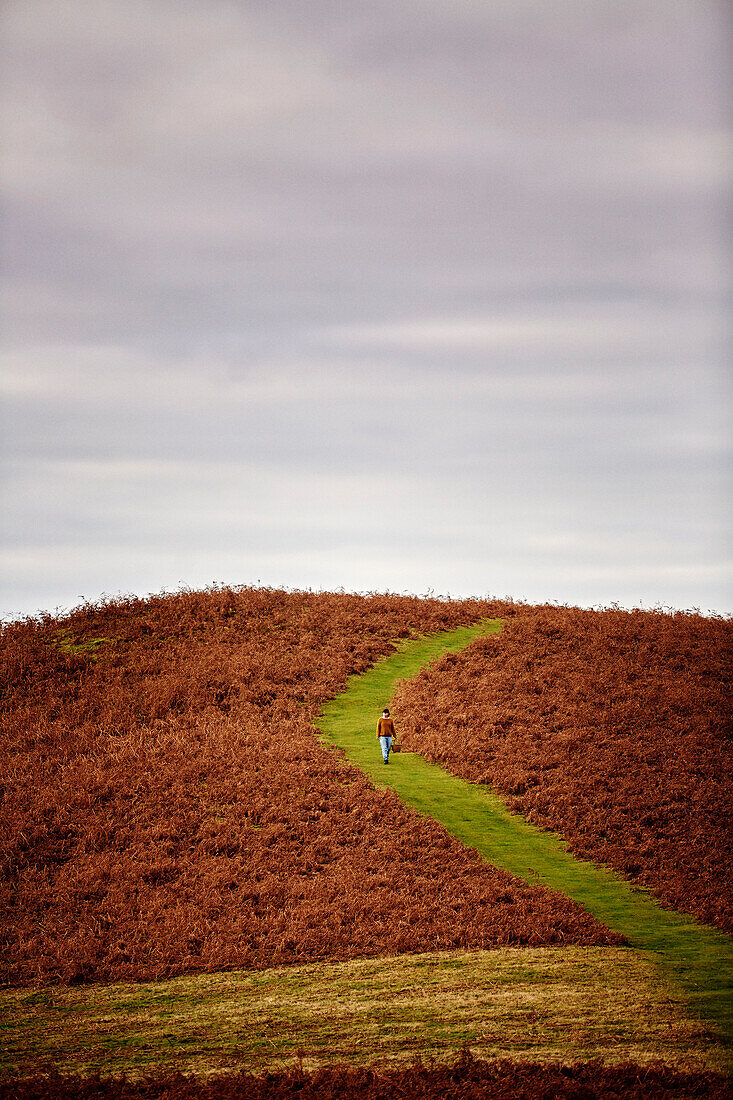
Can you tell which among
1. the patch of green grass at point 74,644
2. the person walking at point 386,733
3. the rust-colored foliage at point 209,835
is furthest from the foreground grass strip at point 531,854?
the patch of green grass at point 74,644

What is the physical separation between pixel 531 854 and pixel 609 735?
24.3ft

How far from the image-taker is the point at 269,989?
44.4ft

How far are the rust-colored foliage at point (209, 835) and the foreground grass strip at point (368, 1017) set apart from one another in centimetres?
92

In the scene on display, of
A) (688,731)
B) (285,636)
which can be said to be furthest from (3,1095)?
(285,636)

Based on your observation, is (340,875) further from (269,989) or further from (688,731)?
(688,731)

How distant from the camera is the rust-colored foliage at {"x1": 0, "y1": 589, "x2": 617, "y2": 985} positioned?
15664mm

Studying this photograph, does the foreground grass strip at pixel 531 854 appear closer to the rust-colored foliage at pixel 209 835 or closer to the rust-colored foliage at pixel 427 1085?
the rust-colored foliage at pixel 209 835

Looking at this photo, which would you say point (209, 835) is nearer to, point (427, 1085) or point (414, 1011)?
point (414, 1011)

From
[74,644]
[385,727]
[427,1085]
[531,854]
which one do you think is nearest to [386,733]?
[385,727]

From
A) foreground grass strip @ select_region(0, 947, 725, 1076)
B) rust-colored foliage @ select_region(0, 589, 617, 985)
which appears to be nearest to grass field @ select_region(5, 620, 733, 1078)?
foreground grass strip @ select_region(0, 947, 725, 1076)

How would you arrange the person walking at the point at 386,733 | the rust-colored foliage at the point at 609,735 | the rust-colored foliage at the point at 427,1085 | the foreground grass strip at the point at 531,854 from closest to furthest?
the rust-colored foliage at the point at 427,1085 → the foreground grass strip at the point at 531,854 → the rust-colored foliage at the point at 609,735 → the person walking at the point at 386,733

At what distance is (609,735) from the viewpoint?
26.2 meters

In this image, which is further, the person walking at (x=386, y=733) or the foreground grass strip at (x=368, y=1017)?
the person walking at (x=386, y=733)

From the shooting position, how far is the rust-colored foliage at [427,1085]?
379 inches
